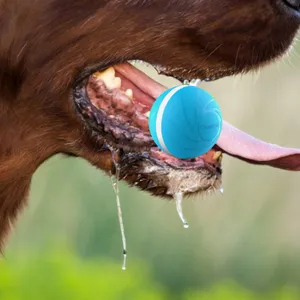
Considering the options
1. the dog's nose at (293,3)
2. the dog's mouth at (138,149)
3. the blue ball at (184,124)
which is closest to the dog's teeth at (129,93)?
the dog's mouth at (138,149)

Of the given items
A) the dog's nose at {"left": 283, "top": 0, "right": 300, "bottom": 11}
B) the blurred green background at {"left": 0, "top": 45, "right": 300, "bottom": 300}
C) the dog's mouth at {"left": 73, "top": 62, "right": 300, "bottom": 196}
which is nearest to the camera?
the dog's nose at {"left": 283, "top": 0, "right": 300, "bottom": 11}

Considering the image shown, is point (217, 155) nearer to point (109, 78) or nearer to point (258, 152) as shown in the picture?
point (258, 152)

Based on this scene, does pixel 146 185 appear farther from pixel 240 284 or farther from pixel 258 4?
pixel 240 284

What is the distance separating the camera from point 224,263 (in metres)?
2.34

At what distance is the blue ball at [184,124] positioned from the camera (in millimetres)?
A: 1197

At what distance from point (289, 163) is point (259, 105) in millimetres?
907

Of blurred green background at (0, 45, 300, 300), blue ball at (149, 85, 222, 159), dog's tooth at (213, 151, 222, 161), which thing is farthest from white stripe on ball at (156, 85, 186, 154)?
blurred green background at (0, 45, 300, 300)

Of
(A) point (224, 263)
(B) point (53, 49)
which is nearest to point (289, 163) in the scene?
(B) point (53, 49)

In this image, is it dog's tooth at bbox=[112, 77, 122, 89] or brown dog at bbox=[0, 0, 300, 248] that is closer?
brown dog at bbox=[0, 0, 300, 248]

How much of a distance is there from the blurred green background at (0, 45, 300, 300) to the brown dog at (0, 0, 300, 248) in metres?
0.89

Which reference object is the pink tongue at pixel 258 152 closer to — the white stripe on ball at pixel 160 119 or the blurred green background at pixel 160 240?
the white stripe on ball at pixel 160 119

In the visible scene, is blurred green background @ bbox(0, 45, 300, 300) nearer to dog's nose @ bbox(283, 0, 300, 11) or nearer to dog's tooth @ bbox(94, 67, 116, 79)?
dog's tooth @ bbox(94, 67, 116, 79)

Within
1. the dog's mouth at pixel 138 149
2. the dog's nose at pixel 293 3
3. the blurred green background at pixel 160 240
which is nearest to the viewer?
the dog's nose at pixel 293 3

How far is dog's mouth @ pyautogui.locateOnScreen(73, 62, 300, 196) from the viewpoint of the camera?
1.29 m
